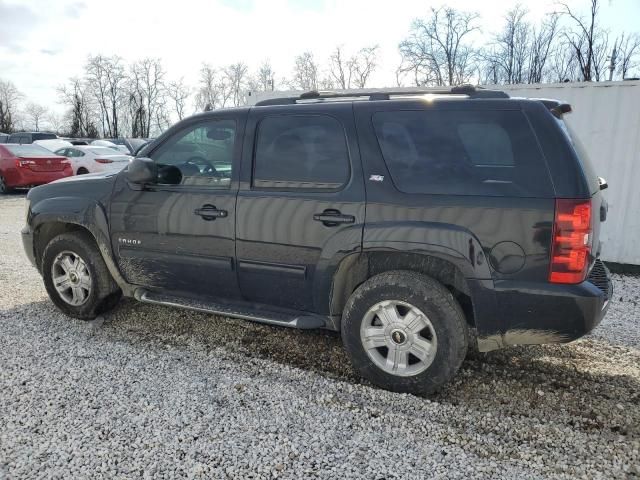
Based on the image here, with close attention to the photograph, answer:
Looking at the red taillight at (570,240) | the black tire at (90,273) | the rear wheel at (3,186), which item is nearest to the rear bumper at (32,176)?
the rear wheel at (3,186)

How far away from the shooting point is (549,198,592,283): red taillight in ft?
8.58

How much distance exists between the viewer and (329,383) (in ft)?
10.6

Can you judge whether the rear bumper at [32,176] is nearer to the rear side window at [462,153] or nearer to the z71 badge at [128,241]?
the z71 badge at [128,241]

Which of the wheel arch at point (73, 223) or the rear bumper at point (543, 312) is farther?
the wheel arch at point (73, 223)

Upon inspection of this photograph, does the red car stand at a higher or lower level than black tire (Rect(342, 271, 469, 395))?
higher

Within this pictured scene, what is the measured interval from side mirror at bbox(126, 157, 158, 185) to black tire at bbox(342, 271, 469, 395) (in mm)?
1759

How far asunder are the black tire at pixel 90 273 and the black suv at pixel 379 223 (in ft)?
0.61

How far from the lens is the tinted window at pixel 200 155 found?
359cm

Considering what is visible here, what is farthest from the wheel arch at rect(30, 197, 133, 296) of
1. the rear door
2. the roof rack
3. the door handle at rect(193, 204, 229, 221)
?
the roof rack

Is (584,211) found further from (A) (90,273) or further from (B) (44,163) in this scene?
(B) (44,163)

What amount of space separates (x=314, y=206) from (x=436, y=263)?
0.87 m

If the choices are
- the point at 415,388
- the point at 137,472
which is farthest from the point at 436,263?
the point at 137,472

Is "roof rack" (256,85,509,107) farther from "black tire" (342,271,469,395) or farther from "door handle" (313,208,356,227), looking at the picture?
"black tire" (342,271,469,395)

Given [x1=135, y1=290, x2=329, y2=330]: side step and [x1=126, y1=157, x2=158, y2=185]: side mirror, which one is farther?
[x1=126, y1=157, x2=158, y2=185]: side mirror
